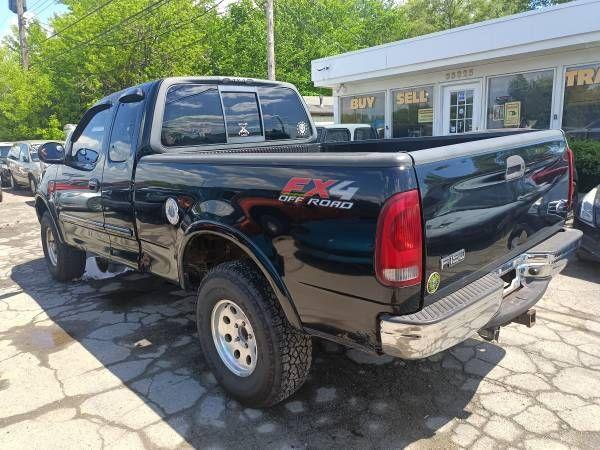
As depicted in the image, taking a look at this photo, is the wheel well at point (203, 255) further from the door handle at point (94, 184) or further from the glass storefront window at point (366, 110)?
the glass storefront window at point (366, 110)

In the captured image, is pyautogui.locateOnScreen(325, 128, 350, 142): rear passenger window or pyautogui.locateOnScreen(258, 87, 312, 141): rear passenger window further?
pyautogui.locateOnScreen(325, 128, 350, 142): rear passenger window

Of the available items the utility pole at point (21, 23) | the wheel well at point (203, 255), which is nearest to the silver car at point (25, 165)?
the utility pole at point (21, 23)

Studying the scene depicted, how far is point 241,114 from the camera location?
4.27m

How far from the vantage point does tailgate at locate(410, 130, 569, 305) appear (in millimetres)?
2258

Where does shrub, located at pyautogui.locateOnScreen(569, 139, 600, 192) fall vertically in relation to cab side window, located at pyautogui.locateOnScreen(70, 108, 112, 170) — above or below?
below

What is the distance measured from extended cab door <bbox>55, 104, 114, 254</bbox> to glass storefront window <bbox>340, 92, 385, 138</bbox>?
32.8ft

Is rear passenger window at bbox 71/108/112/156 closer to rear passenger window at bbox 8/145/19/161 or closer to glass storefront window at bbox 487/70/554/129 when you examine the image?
glass storefront window at bbox 487/70/554/129

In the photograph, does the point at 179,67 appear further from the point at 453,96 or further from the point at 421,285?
the point at 421,285

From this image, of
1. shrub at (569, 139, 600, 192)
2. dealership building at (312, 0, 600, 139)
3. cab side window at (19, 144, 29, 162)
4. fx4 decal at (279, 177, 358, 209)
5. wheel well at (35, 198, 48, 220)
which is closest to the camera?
fx4 decal at (279, 177, 358, 209)

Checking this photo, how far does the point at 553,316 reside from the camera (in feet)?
14.2

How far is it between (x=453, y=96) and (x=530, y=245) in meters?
9.98

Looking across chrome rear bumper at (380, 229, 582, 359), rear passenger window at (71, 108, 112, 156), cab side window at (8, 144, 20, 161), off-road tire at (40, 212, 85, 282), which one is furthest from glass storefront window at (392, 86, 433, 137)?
cab side window at (8, 144, 20, 161)

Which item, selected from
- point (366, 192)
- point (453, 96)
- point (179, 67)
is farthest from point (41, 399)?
point (179, 67)

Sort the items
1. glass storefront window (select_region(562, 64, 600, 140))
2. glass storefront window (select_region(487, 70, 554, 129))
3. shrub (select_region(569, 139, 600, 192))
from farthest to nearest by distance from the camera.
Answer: glass storefront window (select_region(487, 70, 554, 129)), glass storefront window (select_region(562, 64, 600, 140)), shrub (select_region(569, 139, 600, 192))
